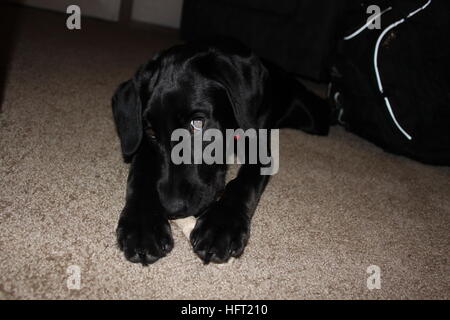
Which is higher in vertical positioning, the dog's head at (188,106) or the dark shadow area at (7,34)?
the dog's head at (188,106)

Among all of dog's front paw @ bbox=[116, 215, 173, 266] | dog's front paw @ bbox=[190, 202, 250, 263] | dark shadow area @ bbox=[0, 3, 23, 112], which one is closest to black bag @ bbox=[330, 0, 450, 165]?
dog's front paw @ bbox=[190, 202, 250, 263]

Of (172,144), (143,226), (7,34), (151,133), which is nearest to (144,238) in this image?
(143,226)

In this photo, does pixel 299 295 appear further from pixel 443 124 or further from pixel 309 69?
pixel 309 69

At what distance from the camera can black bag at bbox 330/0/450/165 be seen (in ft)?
5.51

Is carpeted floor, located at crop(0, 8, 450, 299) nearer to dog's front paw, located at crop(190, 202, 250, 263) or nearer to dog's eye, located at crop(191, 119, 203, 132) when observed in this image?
dog's front paw, located at crop(190, 202, 250, 263)

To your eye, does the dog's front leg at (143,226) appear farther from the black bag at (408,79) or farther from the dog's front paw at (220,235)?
the black bag at (408,79)

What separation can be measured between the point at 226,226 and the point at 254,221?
198 mm

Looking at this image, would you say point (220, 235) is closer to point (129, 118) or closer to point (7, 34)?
point (129, 118)

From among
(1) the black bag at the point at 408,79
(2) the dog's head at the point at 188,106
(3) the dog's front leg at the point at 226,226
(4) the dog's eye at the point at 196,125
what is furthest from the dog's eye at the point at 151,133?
(1) the black bag at the point at 408,79

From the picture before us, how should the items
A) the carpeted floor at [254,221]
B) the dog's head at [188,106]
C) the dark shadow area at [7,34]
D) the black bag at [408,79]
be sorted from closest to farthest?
the carpeted floor at [254,221] → the dog's head at [188,106] → the black bag at [408,79] → the dark shadow area at [7,34]

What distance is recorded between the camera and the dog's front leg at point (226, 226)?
98 cm

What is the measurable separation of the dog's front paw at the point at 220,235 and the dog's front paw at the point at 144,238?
7cm

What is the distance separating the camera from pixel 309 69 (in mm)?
2617

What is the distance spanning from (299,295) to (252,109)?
55cm
